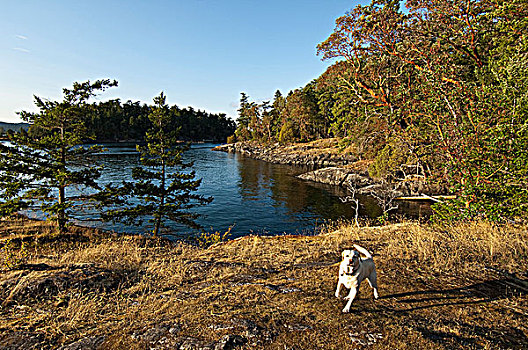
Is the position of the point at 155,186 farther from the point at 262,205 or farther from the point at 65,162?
the point at 262,205

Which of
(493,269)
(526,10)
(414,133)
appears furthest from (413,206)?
(493,269)

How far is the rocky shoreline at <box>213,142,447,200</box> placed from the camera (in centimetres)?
2740

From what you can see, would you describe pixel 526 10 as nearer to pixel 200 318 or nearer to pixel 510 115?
pixel 510 115

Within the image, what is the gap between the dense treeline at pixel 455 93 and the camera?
729cm

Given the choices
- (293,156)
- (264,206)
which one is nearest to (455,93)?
(264,206)

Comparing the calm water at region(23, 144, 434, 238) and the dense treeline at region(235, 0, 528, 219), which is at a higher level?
the dense treeline at region(235, 0, 528, 219)

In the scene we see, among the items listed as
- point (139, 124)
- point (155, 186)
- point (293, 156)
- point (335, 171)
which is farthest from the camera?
point (139, 124)

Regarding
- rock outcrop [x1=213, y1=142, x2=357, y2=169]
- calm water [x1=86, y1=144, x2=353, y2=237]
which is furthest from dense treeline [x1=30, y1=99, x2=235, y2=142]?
calm water [x1=86, y1=144, x2=353, y2=237]

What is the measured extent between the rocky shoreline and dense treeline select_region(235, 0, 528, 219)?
6.39 ft

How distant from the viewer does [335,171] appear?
38.6 m

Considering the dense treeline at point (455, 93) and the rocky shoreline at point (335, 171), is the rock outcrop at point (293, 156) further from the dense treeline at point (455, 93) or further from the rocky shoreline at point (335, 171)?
the dense treeline at point (455, 93)

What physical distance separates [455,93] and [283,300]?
9.28 meters

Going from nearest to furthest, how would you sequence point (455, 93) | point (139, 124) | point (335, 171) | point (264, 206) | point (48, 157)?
point (455, 93) < point (48, 157) < point (264, 206) < point (335, 171) < point (139, 124)

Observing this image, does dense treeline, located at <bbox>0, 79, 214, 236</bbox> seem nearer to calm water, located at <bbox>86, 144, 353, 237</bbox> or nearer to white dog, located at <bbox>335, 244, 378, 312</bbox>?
calm water, located at <bbox>86, 144, 353, 237</bbox>
